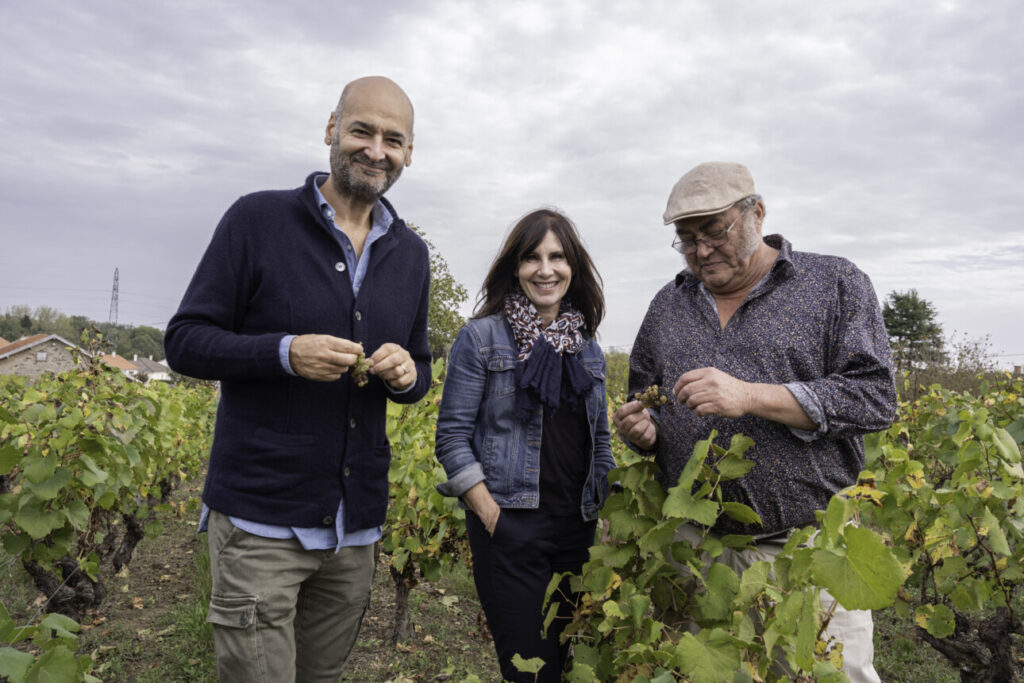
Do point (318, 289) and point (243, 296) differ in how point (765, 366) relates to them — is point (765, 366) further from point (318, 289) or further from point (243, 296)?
point (243, 296)

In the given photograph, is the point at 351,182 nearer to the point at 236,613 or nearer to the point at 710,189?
the point at 710,189

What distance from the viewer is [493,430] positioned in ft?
7.45

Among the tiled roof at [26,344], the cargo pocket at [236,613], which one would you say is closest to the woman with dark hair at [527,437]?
the cargo pocket at [236,613]

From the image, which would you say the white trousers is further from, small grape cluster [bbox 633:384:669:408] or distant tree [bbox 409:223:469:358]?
distant tree [bbox 409:223:469:358]

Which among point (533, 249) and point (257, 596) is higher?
point (533, 249)

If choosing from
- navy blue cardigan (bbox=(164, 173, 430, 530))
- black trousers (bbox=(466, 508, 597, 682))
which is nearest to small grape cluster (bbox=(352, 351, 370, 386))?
navy blue cardigan (bbox=(164, 173, 430, 530))

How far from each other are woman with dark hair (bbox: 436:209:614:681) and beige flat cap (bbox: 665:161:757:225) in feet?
1.60

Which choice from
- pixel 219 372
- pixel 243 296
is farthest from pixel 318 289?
pixel 219 372

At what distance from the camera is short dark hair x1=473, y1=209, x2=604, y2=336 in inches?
93.1

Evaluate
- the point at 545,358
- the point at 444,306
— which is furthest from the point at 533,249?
the point at 444,306

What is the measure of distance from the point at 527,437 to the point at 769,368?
2.46 feet

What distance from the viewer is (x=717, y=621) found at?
156cm

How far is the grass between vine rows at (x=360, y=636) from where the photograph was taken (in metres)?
3.97

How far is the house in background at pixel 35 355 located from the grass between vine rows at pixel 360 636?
42.8 m
